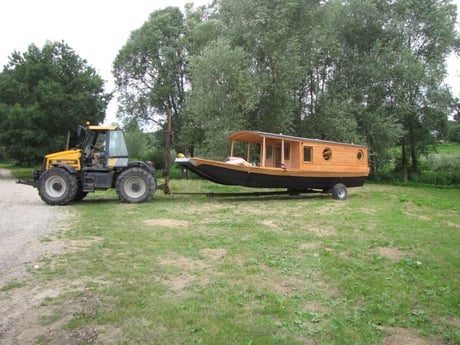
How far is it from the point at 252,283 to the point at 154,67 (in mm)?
28700

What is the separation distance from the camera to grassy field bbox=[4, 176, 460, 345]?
3223 millimetres

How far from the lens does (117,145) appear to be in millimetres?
11977

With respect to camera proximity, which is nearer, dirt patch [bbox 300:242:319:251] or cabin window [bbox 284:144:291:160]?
dirt patch [bbox 300:242:319:251]

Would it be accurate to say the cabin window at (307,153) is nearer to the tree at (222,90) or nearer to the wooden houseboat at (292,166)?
the wooden houseboat at (292,166)

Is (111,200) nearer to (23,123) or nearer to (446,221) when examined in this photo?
(446,221)

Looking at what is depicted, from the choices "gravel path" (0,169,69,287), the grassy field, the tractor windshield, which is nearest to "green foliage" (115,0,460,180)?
the tractor windshield

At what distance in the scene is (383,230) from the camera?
7668mm

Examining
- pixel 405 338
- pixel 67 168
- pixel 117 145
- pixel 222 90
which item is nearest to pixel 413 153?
pixel 222 90

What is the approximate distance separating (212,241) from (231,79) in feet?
44.0

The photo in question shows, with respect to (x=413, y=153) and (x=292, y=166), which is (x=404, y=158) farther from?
(x=292, y=166)

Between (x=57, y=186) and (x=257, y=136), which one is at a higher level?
(x=257, y=136)

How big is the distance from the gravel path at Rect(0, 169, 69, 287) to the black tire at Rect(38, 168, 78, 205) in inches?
13.1

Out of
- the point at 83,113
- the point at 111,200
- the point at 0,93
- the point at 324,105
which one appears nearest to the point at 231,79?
the point at 324,105

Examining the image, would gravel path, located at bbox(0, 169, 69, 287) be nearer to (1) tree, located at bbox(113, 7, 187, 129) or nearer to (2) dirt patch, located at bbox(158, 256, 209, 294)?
(2) dirt patch, located at bbox(158, 256, 209, 294)
